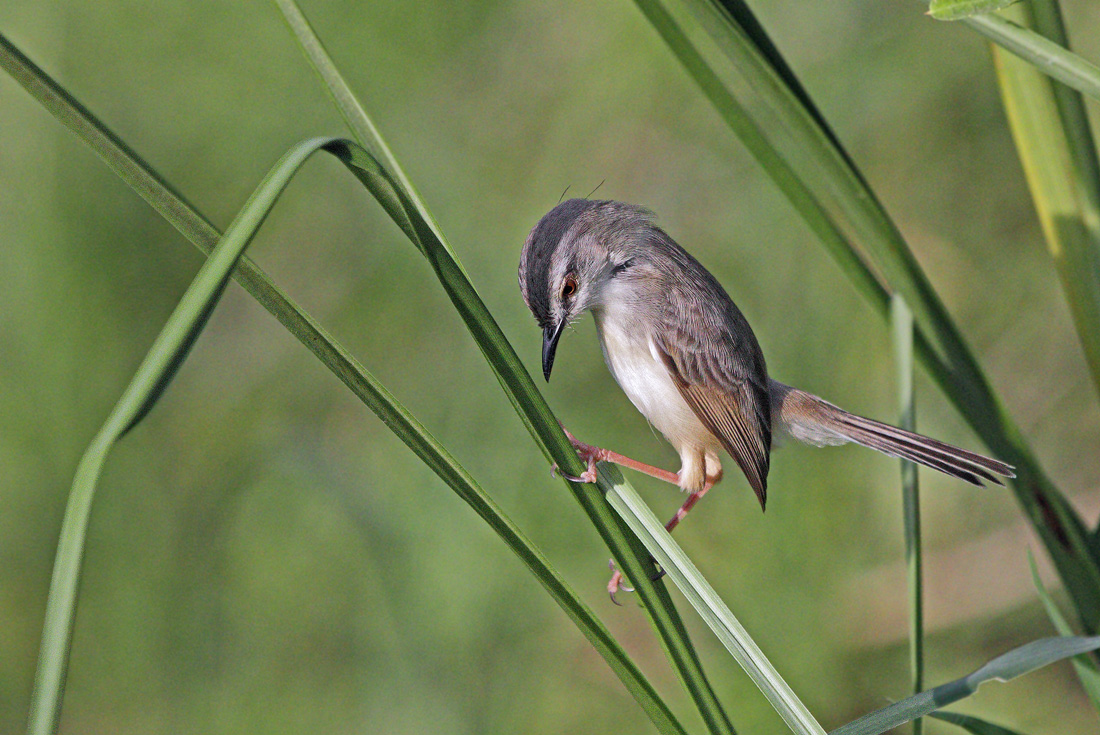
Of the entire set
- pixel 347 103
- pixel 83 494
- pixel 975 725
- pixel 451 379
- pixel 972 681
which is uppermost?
pixel 451 379

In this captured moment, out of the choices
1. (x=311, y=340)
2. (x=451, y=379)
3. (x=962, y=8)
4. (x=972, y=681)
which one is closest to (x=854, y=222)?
(x=962, y=8)

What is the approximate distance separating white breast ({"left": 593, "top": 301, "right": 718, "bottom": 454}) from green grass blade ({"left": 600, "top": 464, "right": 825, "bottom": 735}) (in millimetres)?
1332

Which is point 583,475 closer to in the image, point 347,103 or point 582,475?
point 582,475

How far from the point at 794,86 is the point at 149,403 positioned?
161 cm

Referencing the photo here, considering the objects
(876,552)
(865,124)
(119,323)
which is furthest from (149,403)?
(865,124)

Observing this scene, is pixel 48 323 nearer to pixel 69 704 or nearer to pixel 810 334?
pixel 69 704

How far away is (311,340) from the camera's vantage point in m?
1.28

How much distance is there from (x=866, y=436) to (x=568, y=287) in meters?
1.17

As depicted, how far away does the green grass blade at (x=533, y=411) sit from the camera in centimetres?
156

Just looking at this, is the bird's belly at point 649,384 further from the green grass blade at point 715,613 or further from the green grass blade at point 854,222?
the green grass blade at point 715,613

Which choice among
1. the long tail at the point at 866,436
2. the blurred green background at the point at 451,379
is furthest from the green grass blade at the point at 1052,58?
the blurred green background at the point at 451,379

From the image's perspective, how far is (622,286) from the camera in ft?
10.6

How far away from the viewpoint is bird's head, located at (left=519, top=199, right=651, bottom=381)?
292cm

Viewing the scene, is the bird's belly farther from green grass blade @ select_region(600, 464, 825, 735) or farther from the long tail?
green grass blade @ select_region(600, 464, 825, 735)
